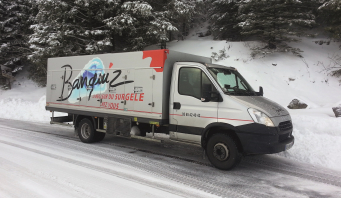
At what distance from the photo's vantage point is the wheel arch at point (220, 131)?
5492 millimetres

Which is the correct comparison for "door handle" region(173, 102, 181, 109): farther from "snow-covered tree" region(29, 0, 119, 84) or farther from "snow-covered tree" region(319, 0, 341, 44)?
"snow-covered tree" region(319, 0, 341, 44)

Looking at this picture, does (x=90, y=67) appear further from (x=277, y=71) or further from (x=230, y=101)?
(x=277, y=71)

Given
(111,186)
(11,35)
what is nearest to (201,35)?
(11,35)

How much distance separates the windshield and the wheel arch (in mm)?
781

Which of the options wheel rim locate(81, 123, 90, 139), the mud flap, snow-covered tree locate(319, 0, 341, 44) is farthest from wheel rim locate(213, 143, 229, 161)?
snow-covered tree locate(319, 0, 341, 44)

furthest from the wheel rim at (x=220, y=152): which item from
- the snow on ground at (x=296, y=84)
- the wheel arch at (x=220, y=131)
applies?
the snow on ground at (x=296, y=84)

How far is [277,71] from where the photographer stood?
587 inches

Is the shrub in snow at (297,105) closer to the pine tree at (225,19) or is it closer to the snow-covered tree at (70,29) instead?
the pine tree at (225,19)

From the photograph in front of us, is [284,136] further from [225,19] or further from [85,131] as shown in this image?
[225,19]

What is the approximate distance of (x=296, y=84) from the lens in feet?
45.1

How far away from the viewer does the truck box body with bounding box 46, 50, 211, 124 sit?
6.42m

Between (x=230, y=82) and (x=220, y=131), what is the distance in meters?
1.30

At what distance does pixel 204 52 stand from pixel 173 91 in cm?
1204

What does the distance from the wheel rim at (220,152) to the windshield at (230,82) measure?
1.25 m
